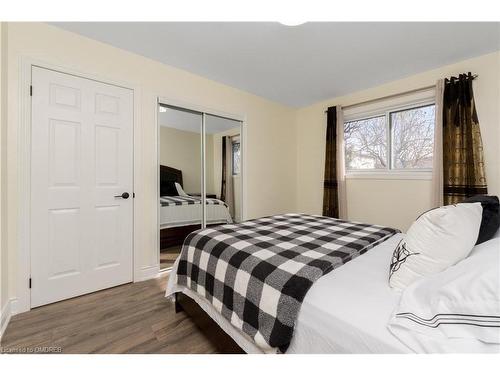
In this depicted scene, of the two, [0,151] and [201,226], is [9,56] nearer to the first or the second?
[0,151]

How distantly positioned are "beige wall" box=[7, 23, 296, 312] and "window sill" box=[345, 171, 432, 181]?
1097 millimetres

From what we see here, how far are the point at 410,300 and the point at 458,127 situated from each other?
8.04 feet

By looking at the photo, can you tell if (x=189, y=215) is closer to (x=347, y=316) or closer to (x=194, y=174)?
(x=194, y=174)

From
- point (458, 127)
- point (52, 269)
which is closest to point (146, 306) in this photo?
point (52, 269)

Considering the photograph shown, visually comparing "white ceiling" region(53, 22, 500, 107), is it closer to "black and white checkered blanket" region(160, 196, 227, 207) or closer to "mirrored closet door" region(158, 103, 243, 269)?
"mirrored closet door" region(158, 103, 243, 269)

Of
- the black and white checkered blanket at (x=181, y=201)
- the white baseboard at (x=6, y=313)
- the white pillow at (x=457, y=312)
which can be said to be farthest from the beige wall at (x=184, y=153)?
the white pillow at (x=457, y=312)

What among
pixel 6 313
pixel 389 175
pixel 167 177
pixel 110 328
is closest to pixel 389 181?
pixel 389 175

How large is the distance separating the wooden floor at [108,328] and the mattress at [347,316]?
58 cm

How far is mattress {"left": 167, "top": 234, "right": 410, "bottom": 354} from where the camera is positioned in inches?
30.4

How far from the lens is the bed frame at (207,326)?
1.41m
